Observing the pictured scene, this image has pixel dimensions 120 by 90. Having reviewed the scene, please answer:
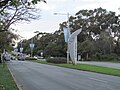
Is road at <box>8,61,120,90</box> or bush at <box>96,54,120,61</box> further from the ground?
bush at <box>96,54,120,61</box>

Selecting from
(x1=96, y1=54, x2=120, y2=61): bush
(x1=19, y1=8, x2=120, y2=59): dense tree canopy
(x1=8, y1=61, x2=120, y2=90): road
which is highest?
(x1=19, y1=8, x2=120, y2=59): dense tree canopy

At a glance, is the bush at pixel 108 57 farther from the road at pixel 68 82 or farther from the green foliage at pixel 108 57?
the road at pixel 68 82

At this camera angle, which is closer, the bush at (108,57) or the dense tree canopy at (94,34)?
the bush at (108,57)

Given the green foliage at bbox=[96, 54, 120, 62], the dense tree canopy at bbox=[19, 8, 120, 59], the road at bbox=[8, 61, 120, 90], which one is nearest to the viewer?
the road at bbox=[8, 61, 120, 90]

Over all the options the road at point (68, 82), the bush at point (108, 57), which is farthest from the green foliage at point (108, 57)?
the road at point (68, 82)

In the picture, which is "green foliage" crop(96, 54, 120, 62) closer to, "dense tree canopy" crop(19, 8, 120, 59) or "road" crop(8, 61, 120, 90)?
"dense tree canopy" crop(19, 8, 120, 59)

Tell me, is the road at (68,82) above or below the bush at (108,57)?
below

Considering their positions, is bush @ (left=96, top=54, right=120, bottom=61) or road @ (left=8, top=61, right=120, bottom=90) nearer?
road @ (left=8, top=61, right=120, bottom=90)

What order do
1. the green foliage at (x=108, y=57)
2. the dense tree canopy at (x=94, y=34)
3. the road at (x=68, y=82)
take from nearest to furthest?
the road at (x=68, y=82) → the green foliage at (x=108, y=57) → the dense tree canopy at (x=94, y=34)

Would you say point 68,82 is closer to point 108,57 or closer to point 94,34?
point 108,57

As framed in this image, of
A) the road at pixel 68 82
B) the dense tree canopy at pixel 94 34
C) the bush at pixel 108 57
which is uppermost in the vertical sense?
the dense tree canopy at pixel 94 34

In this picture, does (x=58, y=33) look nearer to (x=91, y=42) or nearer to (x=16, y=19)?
(x=91, y=42)

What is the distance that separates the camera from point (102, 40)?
96750mm

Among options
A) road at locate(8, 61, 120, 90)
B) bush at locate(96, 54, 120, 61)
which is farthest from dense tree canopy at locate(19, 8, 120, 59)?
road at locate(8, 61, 120, 90)
